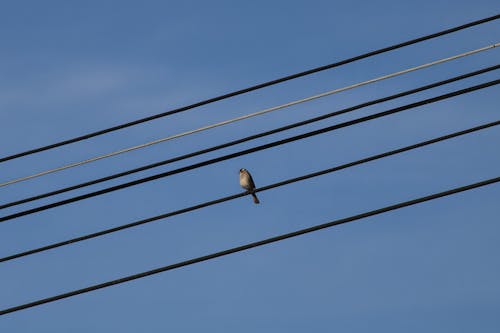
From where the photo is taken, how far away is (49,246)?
44.0ft

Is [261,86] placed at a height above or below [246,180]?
below

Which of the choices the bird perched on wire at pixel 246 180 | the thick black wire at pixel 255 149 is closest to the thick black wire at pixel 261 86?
the thick black wire at pixel 255 149

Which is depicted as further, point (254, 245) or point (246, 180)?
point (246, 180)

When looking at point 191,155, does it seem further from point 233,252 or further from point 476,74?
point 476,74

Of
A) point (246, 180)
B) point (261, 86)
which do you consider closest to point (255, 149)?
point (261, 86)

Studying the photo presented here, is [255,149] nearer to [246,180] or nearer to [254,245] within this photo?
[254,245]

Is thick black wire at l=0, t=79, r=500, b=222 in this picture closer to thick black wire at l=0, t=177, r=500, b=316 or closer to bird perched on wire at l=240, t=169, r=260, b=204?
thick black wire at l=0, t=177, r=500, b=316

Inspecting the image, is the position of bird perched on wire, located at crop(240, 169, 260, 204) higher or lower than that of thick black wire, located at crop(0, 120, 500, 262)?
higher

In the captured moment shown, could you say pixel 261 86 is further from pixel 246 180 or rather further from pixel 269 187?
pixel 246 180

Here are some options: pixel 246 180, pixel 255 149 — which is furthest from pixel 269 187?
pixel 246 180

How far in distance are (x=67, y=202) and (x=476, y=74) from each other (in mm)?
4327

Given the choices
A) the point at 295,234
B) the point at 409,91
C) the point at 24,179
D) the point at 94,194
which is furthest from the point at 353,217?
the point at 24,179

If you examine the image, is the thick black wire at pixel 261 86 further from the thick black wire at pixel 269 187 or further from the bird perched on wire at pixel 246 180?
the bird perched on wire at pixel 246 180

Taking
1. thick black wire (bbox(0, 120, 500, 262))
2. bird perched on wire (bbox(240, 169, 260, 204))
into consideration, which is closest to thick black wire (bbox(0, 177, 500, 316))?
thick black wire (bbox(0, 120, 500, 262))
